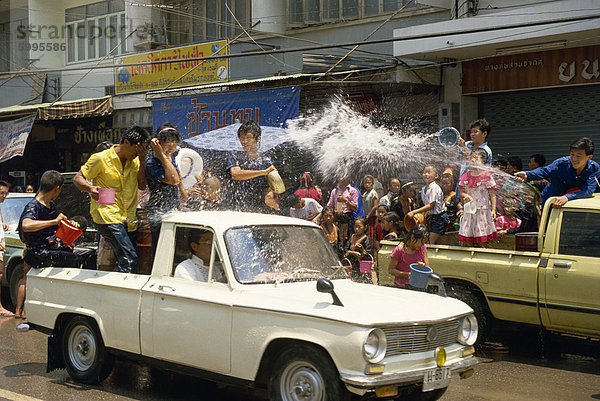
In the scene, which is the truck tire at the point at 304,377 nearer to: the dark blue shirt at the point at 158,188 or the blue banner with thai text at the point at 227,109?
the dark blue shirt at the point at 158,188

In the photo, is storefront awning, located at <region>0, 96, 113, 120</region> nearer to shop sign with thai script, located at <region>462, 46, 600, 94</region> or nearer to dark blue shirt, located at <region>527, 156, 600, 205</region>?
shop sign with thai script, located at <region>462, 46, 600, 94</region>

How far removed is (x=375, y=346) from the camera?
4926 mm

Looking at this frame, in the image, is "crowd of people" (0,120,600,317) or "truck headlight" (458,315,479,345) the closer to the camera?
"truck headlight" (458,315,479,345)

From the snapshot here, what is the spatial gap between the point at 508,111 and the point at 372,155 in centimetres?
475

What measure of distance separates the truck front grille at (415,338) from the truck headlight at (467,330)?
145 mm

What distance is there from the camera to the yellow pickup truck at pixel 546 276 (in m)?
7.40

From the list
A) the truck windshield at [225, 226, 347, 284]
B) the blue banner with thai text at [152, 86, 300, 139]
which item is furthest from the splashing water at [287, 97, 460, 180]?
the truck windshield at [225, 226, 347, 284]

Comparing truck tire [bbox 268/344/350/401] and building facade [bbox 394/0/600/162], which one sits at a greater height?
building facade [bbox 394/0/600/162]

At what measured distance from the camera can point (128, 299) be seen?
625 cm

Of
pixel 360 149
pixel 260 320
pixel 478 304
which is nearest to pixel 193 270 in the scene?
pixel 260 320

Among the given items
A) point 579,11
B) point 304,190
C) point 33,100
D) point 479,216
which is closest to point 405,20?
point 579,11

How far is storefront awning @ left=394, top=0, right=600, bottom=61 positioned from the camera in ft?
40.9

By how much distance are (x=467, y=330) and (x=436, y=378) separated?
0.66 metres

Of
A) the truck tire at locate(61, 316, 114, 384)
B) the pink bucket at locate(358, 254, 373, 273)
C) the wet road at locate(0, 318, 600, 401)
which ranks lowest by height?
the wet road at locate(0, 318, 600, 401)
